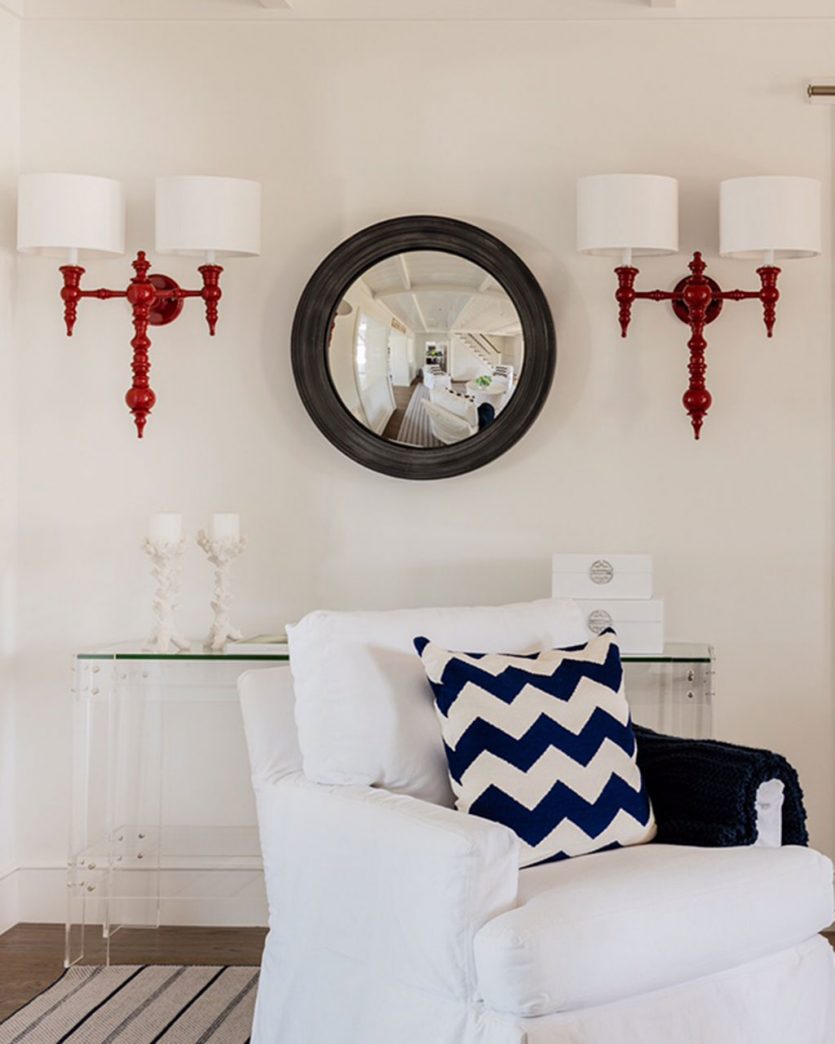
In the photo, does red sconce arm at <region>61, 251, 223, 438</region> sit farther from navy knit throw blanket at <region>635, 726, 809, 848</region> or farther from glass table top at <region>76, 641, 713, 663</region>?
navy knit throw blanket at <region>635, 726, 809, 848</region>

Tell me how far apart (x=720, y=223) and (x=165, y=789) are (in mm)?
1999

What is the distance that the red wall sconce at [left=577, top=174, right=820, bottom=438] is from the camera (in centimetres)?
329

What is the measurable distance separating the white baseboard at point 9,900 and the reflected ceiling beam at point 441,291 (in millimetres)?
1755

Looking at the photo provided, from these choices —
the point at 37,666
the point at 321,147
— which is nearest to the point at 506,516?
the point at 321,147

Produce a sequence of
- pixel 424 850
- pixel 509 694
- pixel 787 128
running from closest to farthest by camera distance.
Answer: pixel 424 850, pixel 509 694, pixel 787 128

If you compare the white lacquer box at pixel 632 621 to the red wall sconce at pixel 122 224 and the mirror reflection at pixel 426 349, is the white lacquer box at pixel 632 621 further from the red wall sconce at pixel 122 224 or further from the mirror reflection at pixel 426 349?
the red wall sconce at pixel 122 224

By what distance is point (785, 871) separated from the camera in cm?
231

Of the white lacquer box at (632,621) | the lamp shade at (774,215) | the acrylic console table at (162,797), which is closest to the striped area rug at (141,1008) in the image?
the acrylic console table at (162,797)

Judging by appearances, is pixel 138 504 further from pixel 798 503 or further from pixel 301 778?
pixel 798 503

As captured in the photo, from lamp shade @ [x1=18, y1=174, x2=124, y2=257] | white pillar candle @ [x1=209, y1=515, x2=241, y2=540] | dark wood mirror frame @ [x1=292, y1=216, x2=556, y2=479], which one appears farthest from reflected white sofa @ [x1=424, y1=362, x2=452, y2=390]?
lamp shade @ [x1=18, y1=174, x2=124, y2=257]

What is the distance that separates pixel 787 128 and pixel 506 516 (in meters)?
1.21

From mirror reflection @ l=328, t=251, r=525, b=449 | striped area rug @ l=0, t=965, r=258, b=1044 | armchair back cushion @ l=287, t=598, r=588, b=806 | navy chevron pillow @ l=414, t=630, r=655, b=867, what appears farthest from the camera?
mirror reflection @ l=328, t=251, r=525, b=449

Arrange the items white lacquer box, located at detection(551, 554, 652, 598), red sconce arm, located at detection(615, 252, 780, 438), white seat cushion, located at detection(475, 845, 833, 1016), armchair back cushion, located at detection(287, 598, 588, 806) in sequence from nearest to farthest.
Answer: white seat cushion, located at detection(475, 845, 833, 1016)
armchair back cushion, located at detection(287, 598, 588, 806)
white lacquer box, located at detection(551, 554, 652, 598)
red sconce arm, located at detection(615, 252, 780, 438)

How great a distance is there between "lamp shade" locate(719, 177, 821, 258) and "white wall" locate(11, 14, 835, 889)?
0.21 metres
